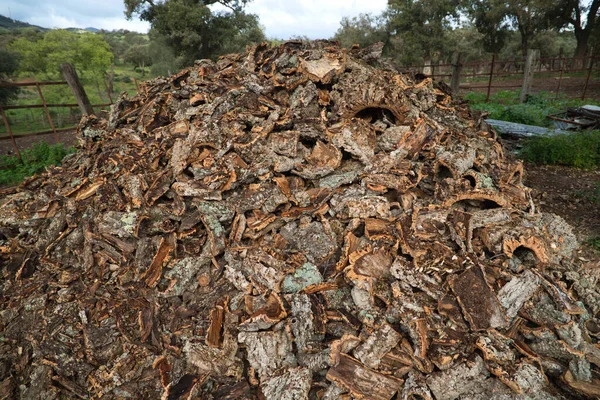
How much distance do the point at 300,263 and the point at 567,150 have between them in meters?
7.07

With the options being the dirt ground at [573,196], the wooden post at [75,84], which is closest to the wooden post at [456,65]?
the dirt ground at [573,196]

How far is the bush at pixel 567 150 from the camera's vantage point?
679 centimetres

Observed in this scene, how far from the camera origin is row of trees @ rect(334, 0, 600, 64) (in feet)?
76.1

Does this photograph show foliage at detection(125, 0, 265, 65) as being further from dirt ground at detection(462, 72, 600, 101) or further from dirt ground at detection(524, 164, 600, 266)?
dirt ground at detection(524, 164, 600, 266)

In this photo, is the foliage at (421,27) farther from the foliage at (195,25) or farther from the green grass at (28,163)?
the green grass at (28,163)

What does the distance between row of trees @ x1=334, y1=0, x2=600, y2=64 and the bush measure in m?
18.1

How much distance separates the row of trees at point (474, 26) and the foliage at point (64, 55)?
48.1ft

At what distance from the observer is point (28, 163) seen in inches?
288

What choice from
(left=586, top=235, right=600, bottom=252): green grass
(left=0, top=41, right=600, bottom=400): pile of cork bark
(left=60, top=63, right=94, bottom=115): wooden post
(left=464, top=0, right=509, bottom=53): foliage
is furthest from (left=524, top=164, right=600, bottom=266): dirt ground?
(left=464, top=0, right=509, bottom=53): foliage

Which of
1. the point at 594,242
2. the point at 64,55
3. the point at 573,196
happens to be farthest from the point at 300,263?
the point at 64,55

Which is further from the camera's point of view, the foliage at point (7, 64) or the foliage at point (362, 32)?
the foliage at point (362, 32)

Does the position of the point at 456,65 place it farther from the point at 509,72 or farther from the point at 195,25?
the point at 195,25

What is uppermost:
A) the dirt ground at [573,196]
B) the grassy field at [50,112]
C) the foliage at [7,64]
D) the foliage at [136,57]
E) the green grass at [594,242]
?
the foliage at [136,57]

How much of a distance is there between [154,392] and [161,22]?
765 inches
